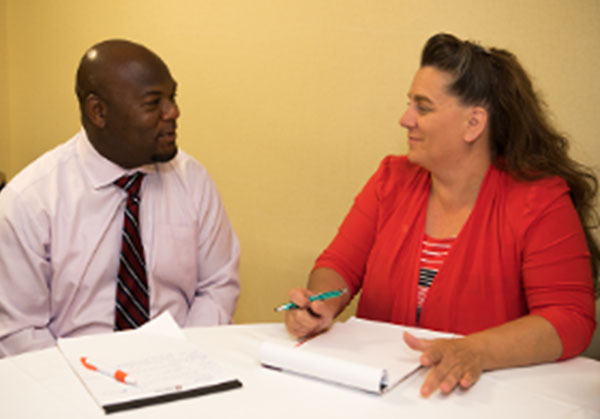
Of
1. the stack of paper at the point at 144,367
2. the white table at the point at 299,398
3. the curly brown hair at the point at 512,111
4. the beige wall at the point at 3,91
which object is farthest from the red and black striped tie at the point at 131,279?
the beige wall at the point at 3,91

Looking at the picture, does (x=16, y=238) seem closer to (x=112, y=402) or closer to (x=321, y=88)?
(x=112, y=402)

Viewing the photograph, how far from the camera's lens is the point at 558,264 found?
1.74m

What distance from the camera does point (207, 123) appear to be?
3295mm

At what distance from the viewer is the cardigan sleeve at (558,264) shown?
1.64 metres

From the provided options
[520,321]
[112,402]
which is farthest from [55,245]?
[520,321]

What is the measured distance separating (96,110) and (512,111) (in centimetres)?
132

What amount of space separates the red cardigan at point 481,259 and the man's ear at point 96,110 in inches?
33.1

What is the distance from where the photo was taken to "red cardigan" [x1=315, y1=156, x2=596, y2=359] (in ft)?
5.65

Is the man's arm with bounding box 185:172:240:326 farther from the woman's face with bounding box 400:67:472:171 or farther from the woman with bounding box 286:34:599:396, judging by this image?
the woman's face with bounding box 400:67:472:171

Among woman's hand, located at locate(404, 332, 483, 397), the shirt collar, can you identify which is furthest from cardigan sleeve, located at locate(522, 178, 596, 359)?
the shirt collar

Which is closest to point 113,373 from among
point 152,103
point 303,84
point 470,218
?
point 152,103

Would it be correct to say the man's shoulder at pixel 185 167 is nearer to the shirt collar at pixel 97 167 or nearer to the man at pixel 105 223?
the man at pixel 105 223

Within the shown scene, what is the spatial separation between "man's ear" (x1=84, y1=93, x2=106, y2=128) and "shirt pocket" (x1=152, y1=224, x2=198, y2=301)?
1.25 ft

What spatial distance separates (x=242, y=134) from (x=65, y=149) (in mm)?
1237
